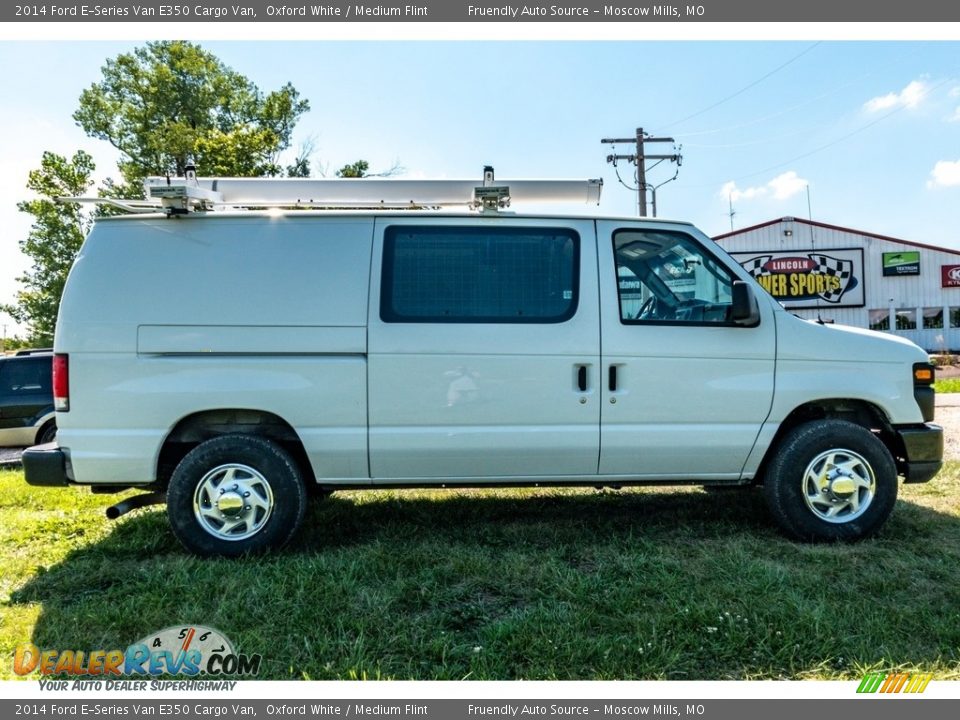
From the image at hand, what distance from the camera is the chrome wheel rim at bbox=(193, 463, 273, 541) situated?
383 centimetres

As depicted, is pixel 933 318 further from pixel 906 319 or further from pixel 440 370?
pixel 440 370

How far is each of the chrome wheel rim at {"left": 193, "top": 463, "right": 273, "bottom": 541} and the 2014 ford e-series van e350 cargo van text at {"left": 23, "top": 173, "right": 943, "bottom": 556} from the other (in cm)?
1

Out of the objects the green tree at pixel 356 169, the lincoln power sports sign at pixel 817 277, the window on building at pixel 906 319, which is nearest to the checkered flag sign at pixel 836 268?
the lincoln power sports sign at pixel 817 277

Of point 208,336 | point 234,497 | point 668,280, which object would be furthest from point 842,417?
point 208,336

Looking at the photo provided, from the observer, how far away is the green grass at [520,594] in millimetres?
2732

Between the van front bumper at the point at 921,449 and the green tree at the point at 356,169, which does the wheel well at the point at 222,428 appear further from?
the green tree at the point at 356,169

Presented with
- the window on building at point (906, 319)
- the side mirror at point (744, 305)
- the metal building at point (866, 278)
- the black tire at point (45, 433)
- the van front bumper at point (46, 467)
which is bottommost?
the black tire at point (45, 433)

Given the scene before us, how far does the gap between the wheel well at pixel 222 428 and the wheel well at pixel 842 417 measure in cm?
309

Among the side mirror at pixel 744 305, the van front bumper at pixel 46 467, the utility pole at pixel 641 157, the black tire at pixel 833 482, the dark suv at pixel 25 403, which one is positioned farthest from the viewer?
the utility pole at pixel 641 157

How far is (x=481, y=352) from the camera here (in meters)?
3.88

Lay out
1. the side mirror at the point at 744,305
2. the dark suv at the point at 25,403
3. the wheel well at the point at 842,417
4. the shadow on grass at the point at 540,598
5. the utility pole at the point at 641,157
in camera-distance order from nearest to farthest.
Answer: the shadow on grass at the point at 540,598, the side mirror at the point at 744,305, the wheel well at the point at 842,417, the dark suv at the point at 25,403, the utility pole at the point at 641,157

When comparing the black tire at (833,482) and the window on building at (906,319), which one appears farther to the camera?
the window on building at (906,319)

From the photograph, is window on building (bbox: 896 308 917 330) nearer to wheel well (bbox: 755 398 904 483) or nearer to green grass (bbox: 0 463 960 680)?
green grass (bbox: 0 463 960 680)

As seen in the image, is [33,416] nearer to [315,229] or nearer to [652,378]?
[315,229]
